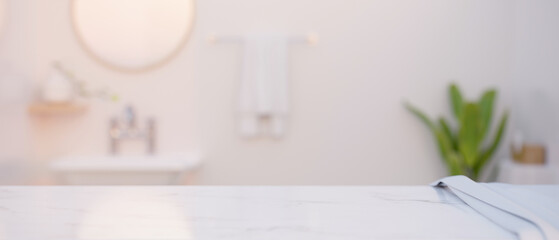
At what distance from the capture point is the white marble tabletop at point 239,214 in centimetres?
72

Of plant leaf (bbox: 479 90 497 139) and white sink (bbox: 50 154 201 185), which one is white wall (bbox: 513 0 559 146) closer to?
plant leaf (bbox: 479 90 497 139)

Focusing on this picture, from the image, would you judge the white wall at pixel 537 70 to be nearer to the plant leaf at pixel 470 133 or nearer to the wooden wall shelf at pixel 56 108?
the plant leaf at pixel 470 133

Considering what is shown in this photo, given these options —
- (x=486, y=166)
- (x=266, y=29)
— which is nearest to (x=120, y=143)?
(x=266, y=29)

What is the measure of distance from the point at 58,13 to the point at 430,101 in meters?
2.30

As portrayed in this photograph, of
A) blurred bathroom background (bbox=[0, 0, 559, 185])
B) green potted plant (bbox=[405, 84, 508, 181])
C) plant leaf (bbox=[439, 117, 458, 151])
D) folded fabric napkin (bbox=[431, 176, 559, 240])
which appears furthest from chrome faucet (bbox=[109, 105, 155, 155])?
folded fabric napkin (bbox=[431, 176, 559, 240])

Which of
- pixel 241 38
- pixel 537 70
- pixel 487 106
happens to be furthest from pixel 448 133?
pixel 241 38

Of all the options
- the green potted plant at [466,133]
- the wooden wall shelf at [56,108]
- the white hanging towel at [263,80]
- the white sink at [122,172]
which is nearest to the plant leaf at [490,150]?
the green potted plant at [466,133]

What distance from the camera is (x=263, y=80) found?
8.83 feet

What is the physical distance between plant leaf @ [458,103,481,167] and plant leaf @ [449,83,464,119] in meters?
0.09

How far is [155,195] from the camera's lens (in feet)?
3.21

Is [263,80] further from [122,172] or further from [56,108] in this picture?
[56,108]

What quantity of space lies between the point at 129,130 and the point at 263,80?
0.86m

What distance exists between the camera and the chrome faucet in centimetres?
276

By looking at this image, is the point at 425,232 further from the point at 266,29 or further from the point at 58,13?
the point at 58,13
